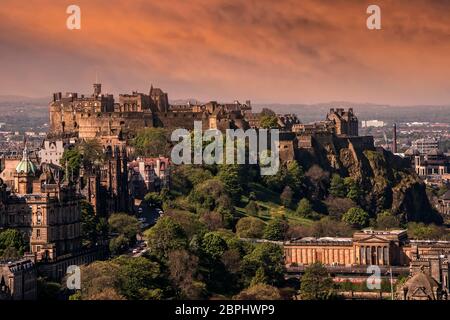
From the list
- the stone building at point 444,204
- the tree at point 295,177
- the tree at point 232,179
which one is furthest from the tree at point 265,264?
the stone building at point 444,204

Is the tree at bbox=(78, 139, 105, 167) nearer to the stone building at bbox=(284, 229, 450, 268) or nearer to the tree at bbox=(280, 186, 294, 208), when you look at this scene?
the tree at bbox=(280, 186, 294, 208)

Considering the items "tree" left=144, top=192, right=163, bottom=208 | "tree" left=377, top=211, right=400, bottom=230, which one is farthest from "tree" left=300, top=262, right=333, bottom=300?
"tree" left=377, top=211, right=400, bottom=230

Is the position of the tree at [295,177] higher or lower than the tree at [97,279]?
higher

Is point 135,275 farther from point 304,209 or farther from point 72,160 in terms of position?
point 304,209

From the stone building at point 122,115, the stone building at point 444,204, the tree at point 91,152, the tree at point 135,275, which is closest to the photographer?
the tree at point 135,275

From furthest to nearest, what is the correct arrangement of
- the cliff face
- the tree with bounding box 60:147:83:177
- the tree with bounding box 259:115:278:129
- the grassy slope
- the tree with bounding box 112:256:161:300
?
the tree with bounding box 259:115:278:129 < the cliff face < the grassy slope < the tree with bounding box 60:147:83:177 < the tree with bounding box 112:256:161:300

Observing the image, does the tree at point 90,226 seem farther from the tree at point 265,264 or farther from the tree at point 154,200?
the tree at point 154,200
